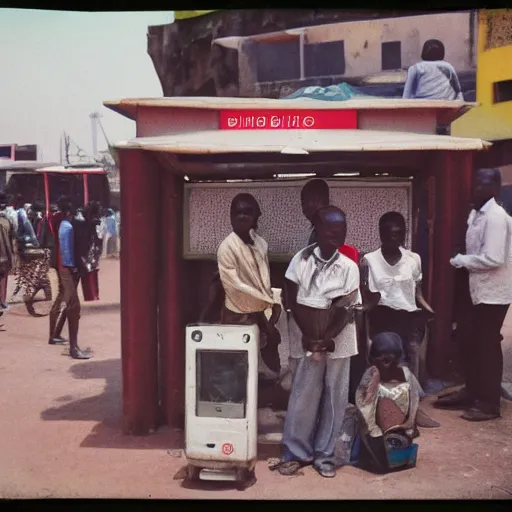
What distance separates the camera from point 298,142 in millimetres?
4176

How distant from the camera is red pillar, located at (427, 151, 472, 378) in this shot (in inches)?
196

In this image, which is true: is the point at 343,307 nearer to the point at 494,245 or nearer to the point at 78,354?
the point at 494,245

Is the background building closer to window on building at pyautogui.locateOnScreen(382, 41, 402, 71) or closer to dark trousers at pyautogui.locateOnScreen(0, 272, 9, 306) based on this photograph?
window on building at pyautogui.locateOnScreen(382, 41, 402, 71)

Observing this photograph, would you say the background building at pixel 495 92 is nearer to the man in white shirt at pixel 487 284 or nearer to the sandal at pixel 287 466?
the man in white shirt at pixel 487 284

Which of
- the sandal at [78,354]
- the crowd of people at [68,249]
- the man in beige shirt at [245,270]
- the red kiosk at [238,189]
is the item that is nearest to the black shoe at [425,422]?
the red kiosk at [238,189]

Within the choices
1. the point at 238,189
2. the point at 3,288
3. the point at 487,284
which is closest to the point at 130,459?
the point at 238,189

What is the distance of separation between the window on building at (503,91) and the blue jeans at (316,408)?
2646 millimetres

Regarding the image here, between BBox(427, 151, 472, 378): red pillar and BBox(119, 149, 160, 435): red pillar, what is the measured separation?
2.08m

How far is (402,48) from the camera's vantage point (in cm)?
895

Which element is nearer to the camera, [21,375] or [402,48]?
[21,375]

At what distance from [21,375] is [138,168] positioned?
2.16 meters
